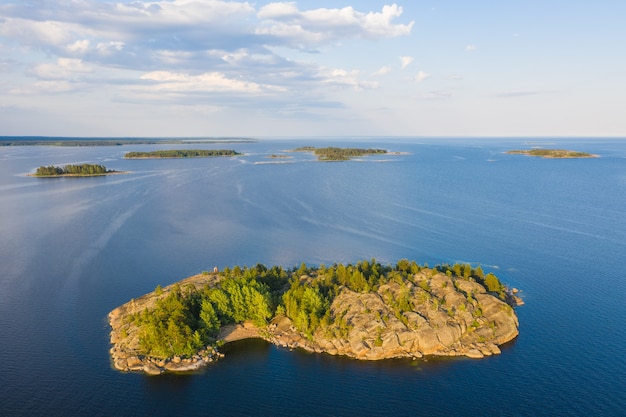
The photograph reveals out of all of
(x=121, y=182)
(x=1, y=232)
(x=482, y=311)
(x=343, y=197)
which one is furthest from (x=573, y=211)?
(x=121, y=182)

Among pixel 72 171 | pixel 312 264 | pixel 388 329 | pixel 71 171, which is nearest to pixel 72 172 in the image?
pixel 72 171

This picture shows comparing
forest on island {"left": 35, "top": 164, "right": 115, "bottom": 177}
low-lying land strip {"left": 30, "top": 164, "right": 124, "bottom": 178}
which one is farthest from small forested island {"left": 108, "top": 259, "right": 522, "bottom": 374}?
forest on island {"left": 35, "top": 164, "right": 115, "bottom": 177}

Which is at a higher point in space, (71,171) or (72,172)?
(71,171)

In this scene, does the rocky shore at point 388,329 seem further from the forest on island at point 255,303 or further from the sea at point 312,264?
the sea at point 312,264

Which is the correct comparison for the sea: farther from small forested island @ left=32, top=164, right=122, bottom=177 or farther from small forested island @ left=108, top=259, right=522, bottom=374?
small forested island @ left=32, top=164, right=122, bottom=177

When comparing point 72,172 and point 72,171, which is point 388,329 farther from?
point 72,171

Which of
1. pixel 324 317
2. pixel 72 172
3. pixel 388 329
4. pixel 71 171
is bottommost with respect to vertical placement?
pixel 388 329

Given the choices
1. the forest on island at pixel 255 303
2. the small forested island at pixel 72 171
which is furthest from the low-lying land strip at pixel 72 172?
the forest on island at pixel 255 303

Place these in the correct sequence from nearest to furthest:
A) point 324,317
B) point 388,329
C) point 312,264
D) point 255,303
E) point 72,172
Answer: point 388,329 < point 324,317 < point 255,303 < point 312,264 < point 72,172
